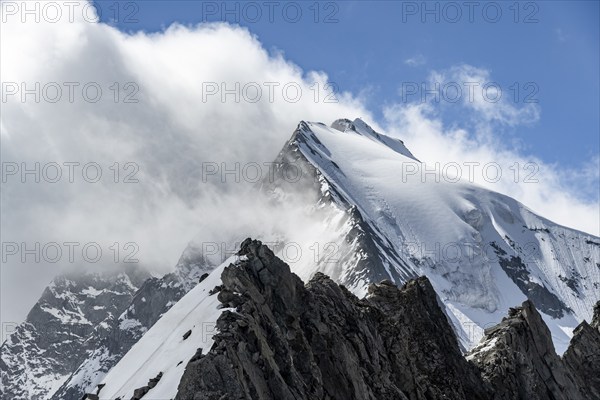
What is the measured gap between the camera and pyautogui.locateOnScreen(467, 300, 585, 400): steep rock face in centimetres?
7881

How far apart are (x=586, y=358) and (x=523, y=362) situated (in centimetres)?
1655

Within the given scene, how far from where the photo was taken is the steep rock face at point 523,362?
7881 cm

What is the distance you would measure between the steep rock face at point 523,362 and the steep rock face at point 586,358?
14.3ft

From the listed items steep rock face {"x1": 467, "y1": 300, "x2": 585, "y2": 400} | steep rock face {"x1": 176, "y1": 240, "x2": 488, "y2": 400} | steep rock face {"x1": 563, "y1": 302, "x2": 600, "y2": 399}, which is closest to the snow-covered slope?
steep rock face {"x1": 176, "y1": 240, "x2": 488, "y2": 400}

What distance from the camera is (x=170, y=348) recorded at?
54.2 meters

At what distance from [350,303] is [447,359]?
1091 cm

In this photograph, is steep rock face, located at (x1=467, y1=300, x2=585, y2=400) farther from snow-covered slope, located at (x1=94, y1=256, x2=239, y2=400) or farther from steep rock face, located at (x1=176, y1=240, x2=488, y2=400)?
snow-covered slope, located at (x1=94, y1=256, x2=239, y2=400)

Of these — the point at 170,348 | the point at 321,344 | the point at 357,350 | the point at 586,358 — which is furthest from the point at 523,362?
the point at 170,348

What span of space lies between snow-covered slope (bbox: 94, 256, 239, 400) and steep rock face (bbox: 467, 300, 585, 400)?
26.6 metres

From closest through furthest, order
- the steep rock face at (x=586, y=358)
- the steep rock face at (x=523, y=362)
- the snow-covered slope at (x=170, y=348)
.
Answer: the snow-covered slope at (x=170, y=348) → the steep rock face at (x=523, y=362) → the steep rock face at (x=586, y=358)

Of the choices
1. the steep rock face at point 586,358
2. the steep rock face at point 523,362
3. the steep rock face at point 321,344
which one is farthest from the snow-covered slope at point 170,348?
the steep rock face at point 586,358

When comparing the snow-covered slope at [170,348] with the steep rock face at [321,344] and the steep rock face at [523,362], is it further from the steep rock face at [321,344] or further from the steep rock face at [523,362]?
the steep rock face at [523,362]

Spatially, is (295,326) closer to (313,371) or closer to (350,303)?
(313,371)

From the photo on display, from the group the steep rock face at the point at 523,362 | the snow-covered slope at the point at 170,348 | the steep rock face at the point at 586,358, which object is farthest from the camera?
the steep rock face at the point at 586,358
